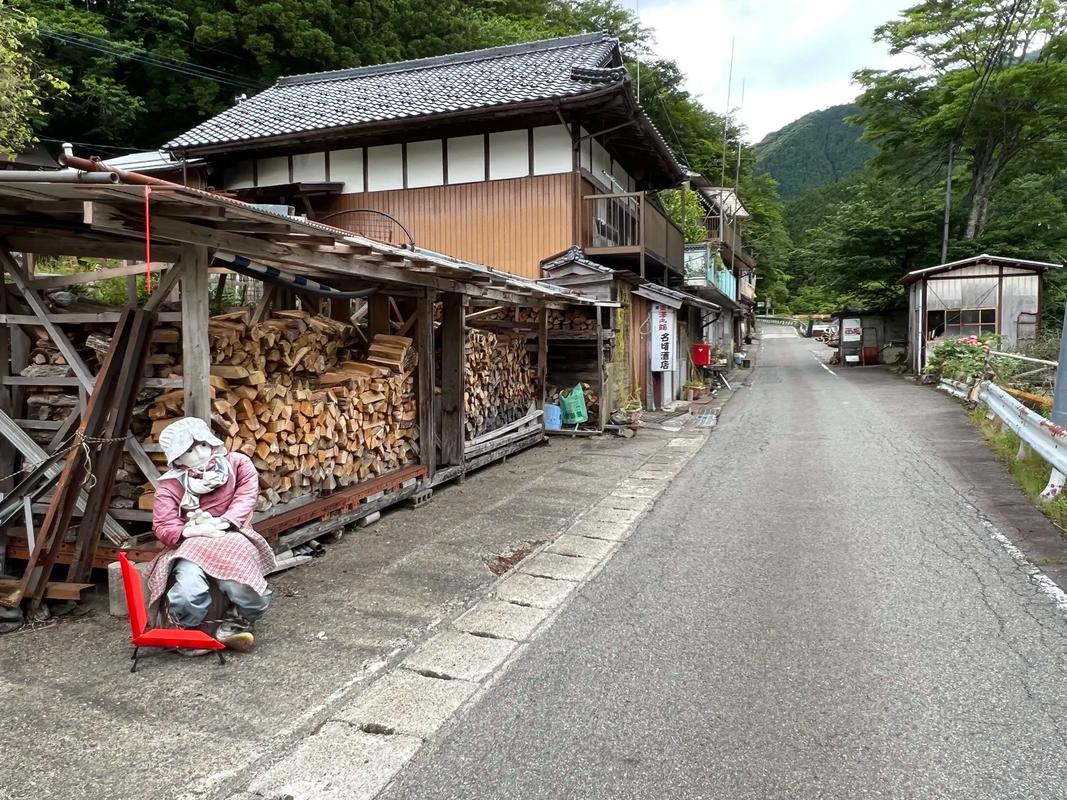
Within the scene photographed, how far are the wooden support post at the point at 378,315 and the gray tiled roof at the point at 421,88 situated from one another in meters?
7.18

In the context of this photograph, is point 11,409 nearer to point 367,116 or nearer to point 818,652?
point 818,652

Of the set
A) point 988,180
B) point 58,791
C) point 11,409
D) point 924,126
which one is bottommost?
point 58,791

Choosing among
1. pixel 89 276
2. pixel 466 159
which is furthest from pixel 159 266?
pixel 466 159

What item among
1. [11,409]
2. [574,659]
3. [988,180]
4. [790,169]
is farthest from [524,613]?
[790,169]

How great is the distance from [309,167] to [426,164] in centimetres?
303

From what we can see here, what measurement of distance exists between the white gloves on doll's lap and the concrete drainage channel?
1355mm

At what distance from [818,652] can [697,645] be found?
2.27 feet

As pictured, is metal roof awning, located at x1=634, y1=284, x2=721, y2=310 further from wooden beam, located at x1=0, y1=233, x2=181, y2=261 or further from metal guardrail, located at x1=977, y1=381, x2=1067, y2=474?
wooden beam, located at x1=0, y1=233, x2=181, y2=261

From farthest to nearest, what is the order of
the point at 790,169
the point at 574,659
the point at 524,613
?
1. the point at 790,169
2. the point at 524,613
3. the point at 574,659

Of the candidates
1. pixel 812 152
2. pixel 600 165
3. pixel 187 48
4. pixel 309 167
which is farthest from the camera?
pixel 812 152

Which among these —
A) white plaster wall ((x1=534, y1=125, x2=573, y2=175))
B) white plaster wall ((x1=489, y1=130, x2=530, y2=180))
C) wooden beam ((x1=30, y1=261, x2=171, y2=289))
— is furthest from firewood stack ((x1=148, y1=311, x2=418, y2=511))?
white plaster wall ((x1=489, y1=130, x2=530, y2=180))

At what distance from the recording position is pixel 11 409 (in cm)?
562

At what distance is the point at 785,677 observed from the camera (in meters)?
3.85

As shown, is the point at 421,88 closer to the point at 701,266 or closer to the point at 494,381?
the point at 494,381
